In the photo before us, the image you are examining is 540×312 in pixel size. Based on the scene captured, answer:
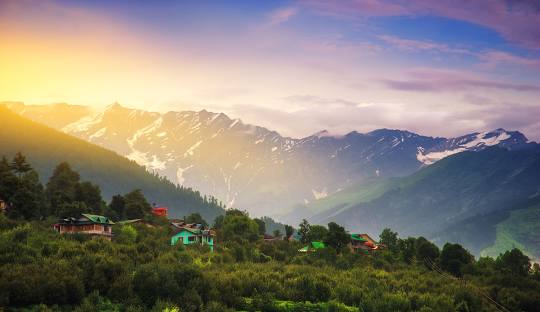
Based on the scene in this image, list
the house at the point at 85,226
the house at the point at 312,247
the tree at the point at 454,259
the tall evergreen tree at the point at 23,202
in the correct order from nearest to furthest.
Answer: the house at the point at 85,226 < the tall evergreen tree at the point at 23,202 < the tree at the point at 454,259 < the house at the point at 312,247

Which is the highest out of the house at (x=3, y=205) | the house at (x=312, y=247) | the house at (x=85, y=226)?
the house at (x=3, y=205)

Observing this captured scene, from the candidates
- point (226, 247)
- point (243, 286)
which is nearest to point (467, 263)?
point (226, 247)

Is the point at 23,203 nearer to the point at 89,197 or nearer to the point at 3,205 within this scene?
the point at 3,205

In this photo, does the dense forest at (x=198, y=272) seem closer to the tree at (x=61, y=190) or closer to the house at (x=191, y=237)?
the tree at (x=61, y=190)

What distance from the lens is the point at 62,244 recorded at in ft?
358

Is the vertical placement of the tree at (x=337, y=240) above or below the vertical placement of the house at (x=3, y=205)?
below

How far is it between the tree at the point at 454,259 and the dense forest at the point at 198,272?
31cm

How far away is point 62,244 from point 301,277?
4698cm

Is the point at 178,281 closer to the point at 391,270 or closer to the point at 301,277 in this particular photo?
the point at 301,277

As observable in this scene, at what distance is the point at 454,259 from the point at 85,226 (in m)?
108

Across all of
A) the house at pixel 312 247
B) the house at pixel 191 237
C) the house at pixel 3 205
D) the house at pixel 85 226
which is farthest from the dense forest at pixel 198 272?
the house at pixel 312 247

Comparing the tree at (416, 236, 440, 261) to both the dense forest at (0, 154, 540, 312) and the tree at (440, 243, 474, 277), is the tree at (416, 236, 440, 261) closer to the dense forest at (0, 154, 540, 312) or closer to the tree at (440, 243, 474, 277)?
the dense forest at (0, 154, 540, 312)

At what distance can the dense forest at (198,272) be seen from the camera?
82.2 metres

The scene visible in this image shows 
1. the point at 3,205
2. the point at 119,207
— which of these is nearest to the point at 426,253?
the point at 119,207
